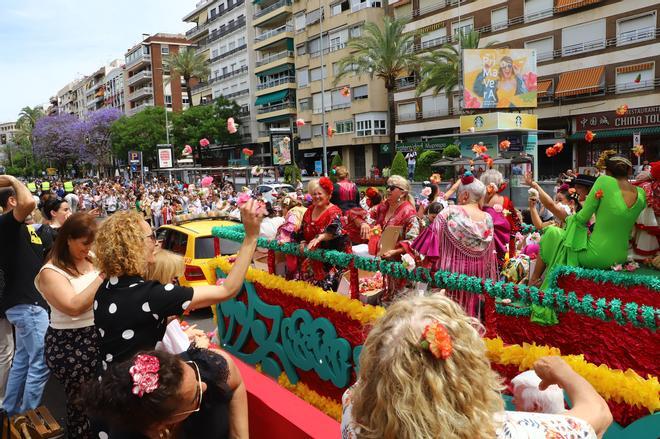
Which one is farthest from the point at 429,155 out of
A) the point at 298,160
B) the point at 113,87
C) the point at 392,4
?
the point at 113,87

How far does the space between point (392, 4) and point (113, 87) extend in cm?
7082

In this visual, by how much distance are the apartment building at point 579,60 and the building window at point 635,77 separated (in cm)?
5

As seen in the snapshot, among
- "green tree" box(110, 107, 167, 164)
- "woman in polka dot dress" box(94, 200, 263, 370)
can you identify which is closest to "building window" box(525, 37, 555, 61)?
"woman in polka dot dress" box(94, 200, 263, 370)

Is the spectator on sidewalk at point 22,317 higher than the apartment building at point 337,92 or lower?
lower

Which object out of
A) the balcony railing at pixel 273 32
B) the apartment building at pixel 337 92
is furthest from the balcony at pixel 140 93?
the apartment building at pixel 337 92

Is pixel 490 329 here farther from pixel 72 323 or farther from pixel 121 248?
pixel 72 323

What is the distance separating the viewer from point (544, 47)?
112 ft

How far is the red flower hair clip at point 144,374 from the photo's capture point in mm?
2096

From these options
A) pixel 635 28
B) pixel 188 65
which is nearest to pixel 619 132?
pixel 635 28

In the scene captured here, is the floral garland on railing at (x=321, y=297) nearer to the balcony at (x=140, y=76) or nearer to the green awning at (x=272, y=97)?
the green awning at (x=272, y=97)

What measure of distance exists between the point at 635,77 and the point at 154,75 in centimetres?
6889

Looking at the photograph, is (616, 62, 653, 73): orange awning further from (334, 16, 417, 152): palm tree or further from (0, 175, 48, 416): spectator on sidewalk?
(0, 175, 48, 416): spectator on sidewalk

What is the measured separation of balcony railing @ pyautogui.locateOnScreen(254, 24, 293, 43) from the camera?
170 ft

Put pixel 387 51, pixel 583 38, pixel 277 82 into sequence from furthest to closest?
pixel 277 82 → pixel 387 51 → pixel 583 38
